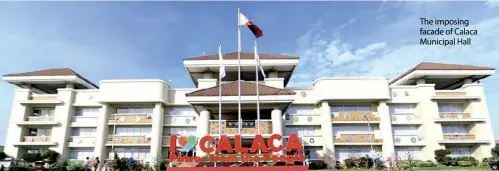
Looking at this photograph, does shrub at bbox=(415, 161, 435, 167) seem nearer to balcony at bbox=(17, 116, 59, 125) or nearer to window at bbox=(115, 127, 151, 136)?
window at bbox=(115, 127, 151, 136)

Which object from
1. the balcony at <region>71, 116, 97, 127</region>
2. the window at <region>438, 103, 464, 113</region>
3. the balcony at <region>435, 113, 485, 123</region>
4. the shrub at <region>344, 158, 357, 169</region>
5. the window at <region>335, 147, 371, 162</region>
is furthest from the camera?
the window at <region>438, 103, 464, 113</region>

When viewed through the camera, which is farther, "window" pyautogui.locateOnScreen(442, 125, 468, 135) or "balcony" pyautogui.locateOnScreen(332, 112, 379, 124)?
"window" pyautogui.locateOnScreen(442, 125, 468, 135)

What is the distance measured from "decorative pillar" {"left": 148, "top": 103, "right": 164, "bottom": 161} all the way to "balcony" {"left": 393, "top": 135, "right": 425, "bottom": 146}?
82.7 feet

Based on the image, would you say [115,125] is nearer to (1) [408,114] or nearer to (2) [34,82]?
(2) [34,82]

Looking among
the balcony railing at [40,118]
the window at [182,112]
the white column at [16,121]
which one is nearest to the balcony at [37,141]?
the white column at [16,121]

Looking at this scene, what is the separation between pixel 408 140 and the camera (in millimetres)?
37188

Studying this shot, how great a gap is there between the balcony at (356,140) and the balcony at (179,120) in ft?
51.8

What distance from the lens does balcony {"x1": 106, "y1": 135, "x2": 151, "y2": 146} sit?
37250 millimetres

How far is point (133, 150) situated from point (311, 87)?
21.0m

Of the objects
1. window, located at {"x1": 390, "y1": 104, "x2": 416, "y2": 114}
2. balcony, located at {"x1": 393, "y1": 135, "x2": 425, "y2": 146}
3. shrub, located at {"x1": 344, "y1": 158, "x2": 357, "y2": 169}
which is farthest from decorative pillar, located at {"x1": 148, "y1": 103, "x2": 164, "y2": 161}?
window, located at {"x1": 390, "y1": 104, "x2": 416, "y2": 114}

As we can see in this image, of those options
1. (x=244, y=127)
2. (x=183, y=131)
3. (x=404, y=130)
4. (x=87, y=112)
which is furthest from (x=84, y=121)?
(x=404, y=130)

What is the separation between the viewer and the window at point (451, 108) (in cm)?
3888

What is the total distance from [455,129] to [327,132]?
15.1 metres

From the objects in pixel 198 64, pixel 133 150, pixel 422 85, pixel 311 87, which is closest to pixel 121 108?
pixel 133 150
